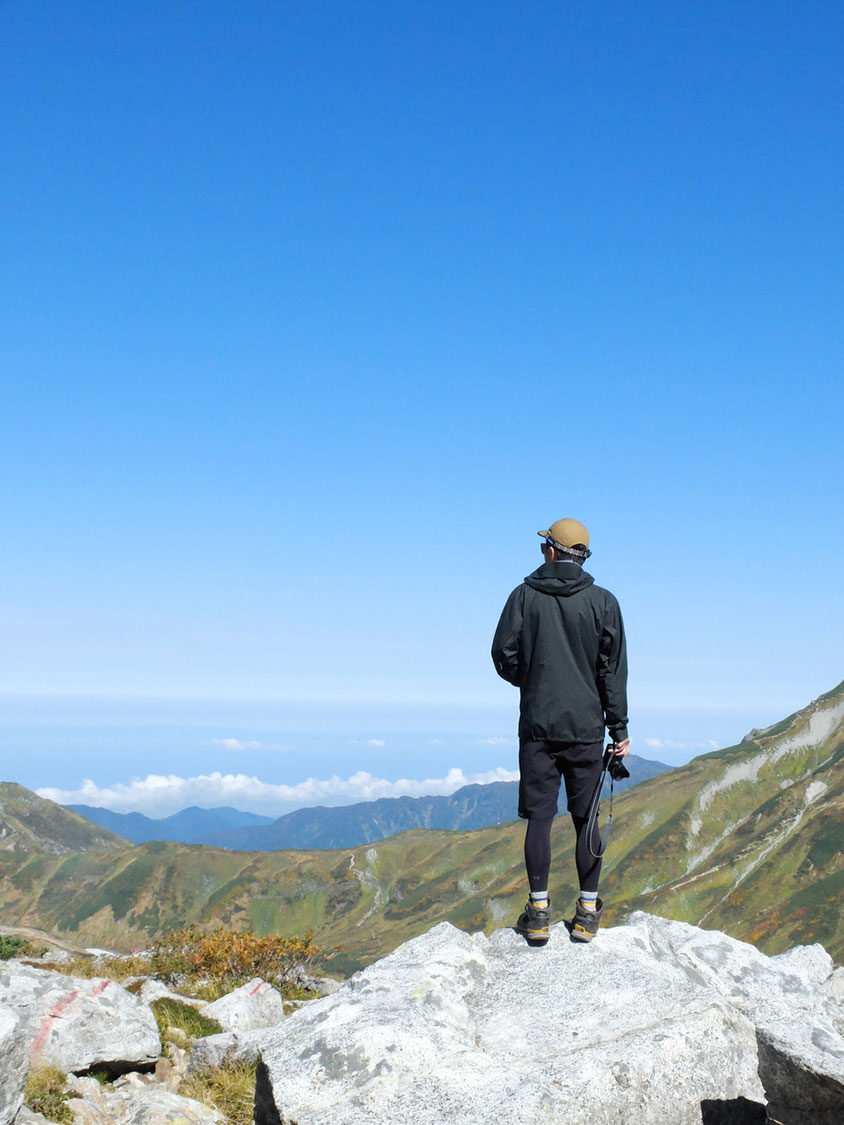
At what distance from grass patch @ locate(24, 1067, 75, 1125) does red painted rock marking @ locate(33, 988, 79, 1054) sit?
0.90 m

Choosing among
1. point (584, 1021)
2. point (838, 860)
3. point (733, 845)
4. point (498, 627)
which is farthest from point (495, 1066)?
point (733, 845)

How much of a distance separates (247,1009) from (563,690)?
1037 centimetres

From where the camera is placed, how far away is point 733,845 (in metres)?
165

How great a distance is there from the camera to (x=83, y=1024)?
38.4 ft

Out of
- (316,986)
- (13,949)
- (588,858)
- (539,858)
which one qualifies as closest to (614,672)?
(588,858)

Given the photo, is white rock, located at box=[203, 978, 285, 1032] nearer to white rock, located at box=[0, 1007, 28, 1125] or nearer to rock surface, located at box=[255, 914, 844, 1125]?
rock surface, located at box=[255, 914, 844, 1125]

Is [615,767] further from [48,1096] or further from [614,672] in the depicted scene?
[48,1096]

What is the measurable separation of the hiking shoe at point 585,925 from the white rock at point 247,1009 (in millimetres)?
8170

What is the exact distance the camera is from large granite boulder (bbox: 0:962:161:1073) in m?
11.3

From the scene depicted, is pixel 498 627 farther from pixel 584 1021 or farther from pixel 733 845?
pixel 733 845

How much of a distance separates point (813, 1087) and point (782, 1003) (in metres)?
2.99

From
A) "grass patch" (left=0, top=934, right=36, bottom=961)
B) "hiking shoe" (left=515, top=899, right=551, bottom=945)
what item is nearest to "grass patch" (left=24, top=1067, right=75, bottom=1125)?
"hiking shoe" (left=515, top=899, right=551, bottom=945)

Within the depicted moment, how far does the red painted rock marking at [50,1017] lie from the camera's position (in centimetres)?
1117

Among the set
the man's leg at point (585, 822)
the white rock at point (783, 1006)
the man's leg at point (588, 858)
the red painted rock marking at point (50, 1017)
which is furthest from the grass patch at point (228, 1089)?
the white rock at point (783, 1006)
